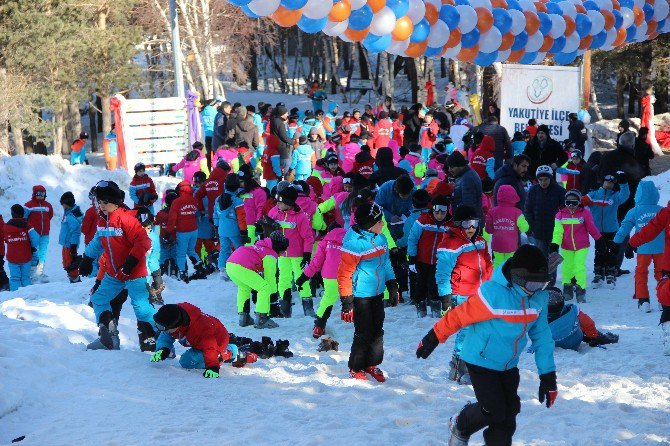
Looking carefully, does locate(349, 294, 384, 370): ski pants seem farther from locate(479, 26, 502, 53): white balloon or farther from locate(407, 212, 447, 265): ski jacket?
locate(479, 26, 502, 53): white balloon

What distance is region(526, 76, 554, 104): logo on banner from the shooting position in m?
15.8

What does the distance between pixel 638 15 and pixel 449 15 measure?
11.5ft

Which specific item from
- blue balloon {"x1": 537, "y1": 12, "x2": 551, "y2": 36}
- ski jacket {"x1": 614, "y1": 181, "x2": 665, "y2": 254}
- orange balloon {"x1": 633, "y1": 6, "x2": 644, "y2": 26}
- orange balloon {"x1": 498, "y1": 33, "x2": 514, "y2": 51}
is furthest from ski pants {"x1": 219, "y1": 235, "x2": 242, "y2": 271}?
orange balloon {"x1": 633, "y1": 6, "x2": 644, "y2": 26}

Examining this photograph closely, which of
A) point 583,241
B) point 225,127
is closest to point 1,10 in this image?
point 225,127

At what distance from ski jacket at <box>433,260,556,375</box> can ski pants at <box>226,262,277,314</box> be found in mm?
4696

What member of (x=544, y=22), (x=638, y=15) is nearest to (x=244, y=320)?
(x=544, y=22)

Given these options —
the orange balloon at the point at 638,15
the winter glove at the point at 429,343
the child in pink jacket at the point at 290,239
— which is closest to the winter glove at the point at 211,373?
the winter glove at the point at 429,343

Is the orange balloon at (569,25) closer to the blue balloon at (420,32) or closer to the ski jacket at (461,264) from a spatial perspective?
the blue balloon at (420,32)

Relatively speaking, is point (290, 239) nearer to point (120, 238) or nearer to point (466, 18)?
point (120, 238)

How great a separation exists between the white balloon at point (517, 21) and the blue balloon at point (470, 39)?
559 millimetres

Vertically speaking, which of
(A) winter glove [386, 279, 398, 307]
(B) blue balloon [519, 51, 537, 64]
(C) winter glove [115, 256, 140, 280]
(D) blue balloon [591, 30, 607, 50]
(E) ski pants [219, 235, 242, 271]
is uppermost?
(D) blue balloon [591, 30, 607, 50]

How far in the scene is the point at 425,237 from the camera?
1020 centimetres

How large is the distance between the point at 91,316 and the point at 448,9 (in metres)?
5.52

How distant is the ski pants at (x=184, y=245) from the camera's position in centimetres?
1397
